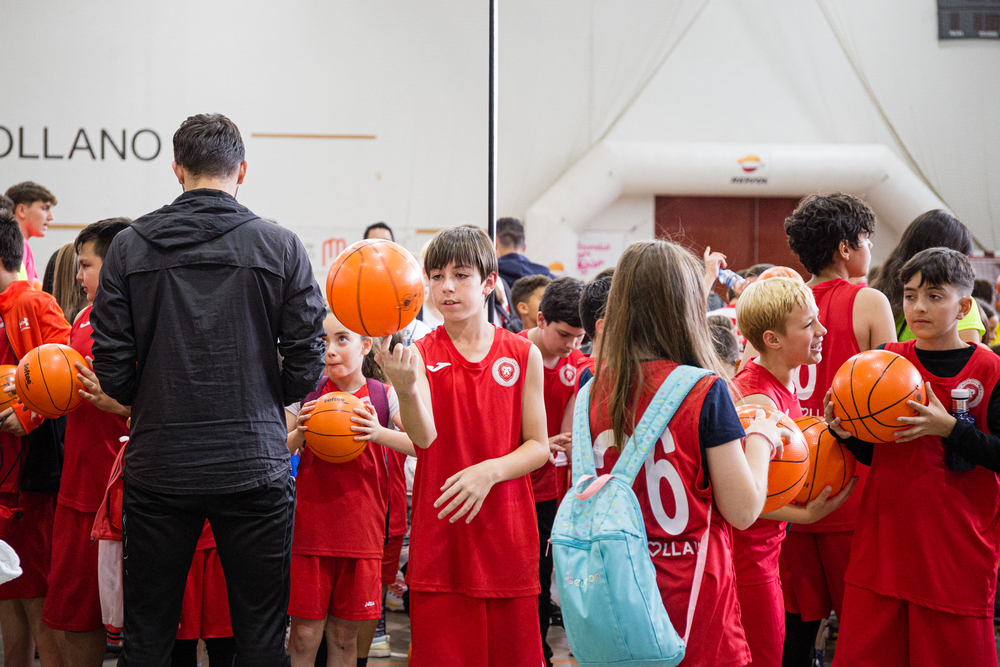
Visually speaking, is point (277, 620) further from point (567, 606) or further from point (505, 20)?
point (505, 20)

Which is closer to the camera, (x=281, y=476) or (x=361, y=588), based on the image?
(x=281, y=476)

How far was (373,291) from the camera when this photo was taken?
2340 mm

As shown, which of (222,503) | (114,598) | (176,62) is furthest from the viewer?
(176,62)

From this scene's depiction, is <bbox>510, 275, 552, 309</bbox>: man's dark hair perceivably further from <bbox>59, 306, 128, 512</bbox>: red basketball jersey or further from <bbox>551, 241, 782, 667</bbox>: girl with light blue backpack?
<bbox>551, 241, 782, 667</bbox>: girl with light blue backpack

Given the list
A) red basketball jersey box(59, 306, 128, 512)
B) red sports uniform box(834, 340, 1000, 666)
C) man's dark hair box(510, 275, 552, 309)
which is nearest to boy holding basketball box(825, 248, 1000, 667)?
red sports uniform box(834, 340, 1000, 666)

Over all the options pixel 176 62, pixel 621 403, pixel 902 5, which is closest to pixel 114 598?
pixel 621 403

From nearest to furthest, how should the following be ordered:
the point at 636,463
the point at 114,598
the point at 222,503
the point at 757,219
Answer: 1. the point at 636,463
2. the point at 222,503
3. the point at 114,598
4. the point at 757,219

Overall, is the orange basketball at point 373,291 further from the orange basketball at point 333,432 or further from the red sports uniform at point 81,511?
the red sports uniform at point 81,511

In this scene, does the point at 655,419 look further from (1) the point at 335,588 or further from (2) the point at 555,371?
(1) the point at 335,588

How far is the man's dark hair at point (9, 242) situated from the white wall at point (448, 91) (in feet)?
22.2

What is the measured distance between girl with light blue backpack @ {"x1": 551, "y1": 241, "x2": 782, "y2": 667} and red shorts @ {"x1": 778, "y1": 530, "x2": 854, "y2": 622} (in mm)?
1084

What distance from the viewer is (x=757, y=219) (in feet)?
37.0

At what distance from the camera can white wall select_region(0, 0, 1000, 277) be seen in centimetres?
1012

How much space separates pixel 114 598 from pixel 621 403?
2150 millimetres
